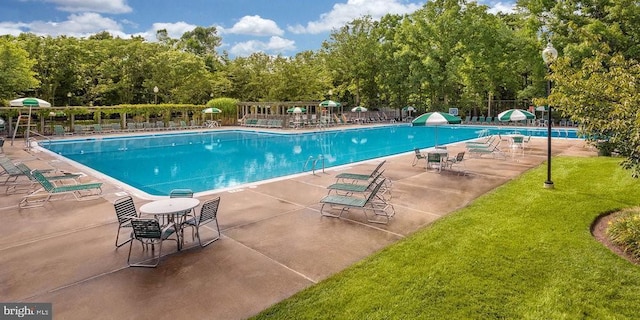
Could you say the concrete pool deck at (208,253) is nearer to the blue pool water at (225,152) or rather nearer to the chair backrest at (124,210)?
the chair backrest at (124,210)

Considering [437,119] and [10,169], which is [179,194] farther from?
[437,119]

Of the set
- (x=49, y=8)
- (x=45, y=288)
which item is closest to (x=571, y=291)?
(x=45, y=288)

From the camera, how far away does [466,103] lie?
130ft

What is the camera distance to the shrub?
5675mm

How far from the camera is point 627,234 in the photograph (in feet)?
19.3

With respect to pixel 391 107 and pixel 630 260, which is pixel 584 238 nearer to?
pixel 630 260

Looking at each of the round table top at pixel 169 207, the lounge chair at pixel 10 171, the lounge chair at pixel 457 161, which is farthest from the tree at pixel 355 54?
the round table top at pixel 169 207

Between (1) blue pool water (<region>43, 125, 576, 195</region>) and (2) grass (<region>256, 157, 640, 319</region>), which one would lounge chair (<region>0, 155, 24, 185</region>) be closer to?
(1) blue pool water (<region>43, 125, 576, 195</region>)

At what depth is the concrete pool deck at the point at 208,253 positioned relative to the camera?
4.53m

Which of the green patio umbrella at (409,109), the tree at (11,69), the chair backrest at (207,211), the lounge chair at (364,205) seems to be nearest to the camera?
the chair backrest at (207,211)

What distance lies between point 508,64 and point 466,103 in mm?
5267

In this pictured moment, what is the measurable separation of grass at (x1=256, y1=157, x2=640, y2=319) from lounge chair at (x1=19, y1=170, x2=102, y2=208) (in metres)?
7.08

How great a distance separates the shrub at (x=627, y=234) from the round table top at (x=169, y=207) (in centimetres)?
647

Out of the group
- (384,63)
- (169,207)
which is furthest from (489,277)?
(384,63)
